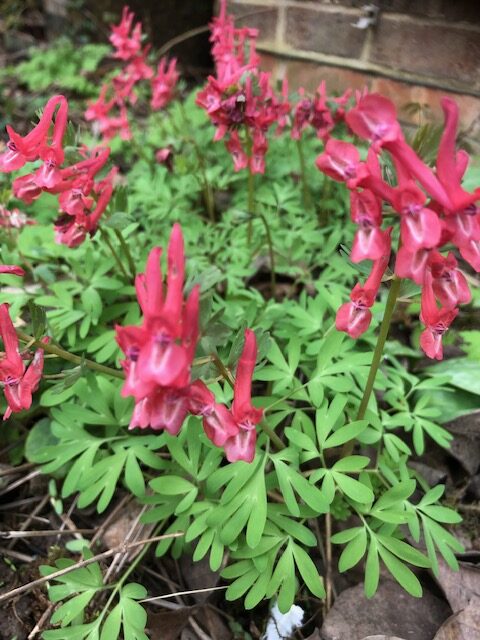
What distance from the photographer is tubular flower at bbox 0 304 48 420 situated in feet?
4.71

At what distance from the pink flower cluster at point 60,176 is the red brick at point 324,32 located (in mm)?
2476

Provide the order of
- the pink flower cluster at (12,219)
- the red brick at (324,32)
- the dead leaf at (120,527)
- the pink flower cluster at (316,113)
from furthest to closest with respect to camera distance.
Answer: the red brick at (324,32)
the pink flower cluster at (316,113)
the pink flower cluster at (12,219)
the dead leaf at (120,527)

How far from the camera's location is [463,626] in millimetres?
1592

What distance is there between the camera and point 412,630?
63.7 inches

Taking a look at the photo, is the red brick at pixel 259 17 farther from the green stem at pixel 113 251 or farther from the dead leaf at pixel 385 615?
the dead leaf at pixel 385 615

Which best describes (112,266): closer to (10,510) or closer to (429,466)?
(10,510)

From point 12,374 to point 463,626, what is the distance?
5.27ft

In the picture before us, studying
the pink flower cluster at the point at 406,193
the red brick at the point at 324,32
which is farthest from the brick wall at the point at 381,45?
the pink flower cluster at the point at 406,193

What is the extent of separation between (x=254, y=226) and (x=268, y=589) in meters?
1.98

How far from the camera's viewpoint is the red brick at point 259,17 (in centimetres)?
408

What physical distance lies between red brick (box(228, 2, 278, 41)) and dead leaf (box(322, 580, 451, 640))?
162 inches

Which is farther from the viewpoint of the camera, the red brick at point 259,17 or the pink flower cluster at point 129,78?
the red brick at point 259,17

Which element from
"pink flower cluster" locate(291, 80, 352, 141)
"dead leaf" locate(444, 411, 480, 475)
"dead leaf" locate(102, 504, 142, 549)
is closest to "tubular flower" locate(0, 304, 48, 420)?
"dead leaf" locate(102, 504, 142, 549)

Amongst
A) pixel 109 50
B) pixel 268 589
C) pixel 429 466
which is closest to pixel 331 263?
pixel 429 466
